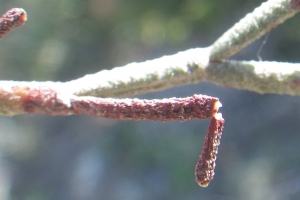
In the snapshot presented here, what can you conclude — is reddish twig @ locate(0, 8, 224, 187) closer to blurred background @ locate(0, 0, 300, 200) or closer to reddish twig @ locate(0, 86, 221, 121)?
reddish twig @ locate(0, 86, 221, 121)

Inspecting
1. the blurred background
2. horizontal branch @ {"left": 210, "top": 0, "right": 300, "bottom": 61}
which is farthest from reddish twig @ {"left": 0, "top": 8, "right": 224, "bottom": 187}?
the blurred background

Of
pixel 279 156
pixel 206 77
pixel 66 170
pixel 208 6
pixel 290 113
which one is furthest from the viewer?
pixel 66 170

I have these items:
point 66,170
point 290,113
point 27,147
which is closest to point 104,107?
point 290,113

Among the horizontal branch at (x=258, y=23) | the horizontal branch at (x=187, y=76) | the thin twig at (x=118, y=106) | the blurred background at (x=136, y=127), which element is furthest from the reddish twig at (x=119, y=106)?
the blurred background at (x=136, y=127)

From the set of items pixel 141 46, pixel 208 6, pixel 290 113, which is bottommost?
pixel 290 113

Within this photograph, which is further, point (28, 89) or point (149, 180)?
point (149, 180)

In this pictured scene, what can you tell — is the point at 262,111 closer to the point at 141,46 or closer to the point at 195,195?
the point at 195,195

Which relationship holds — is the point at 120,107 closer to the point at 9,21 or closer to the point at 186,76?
the point at 9,21
